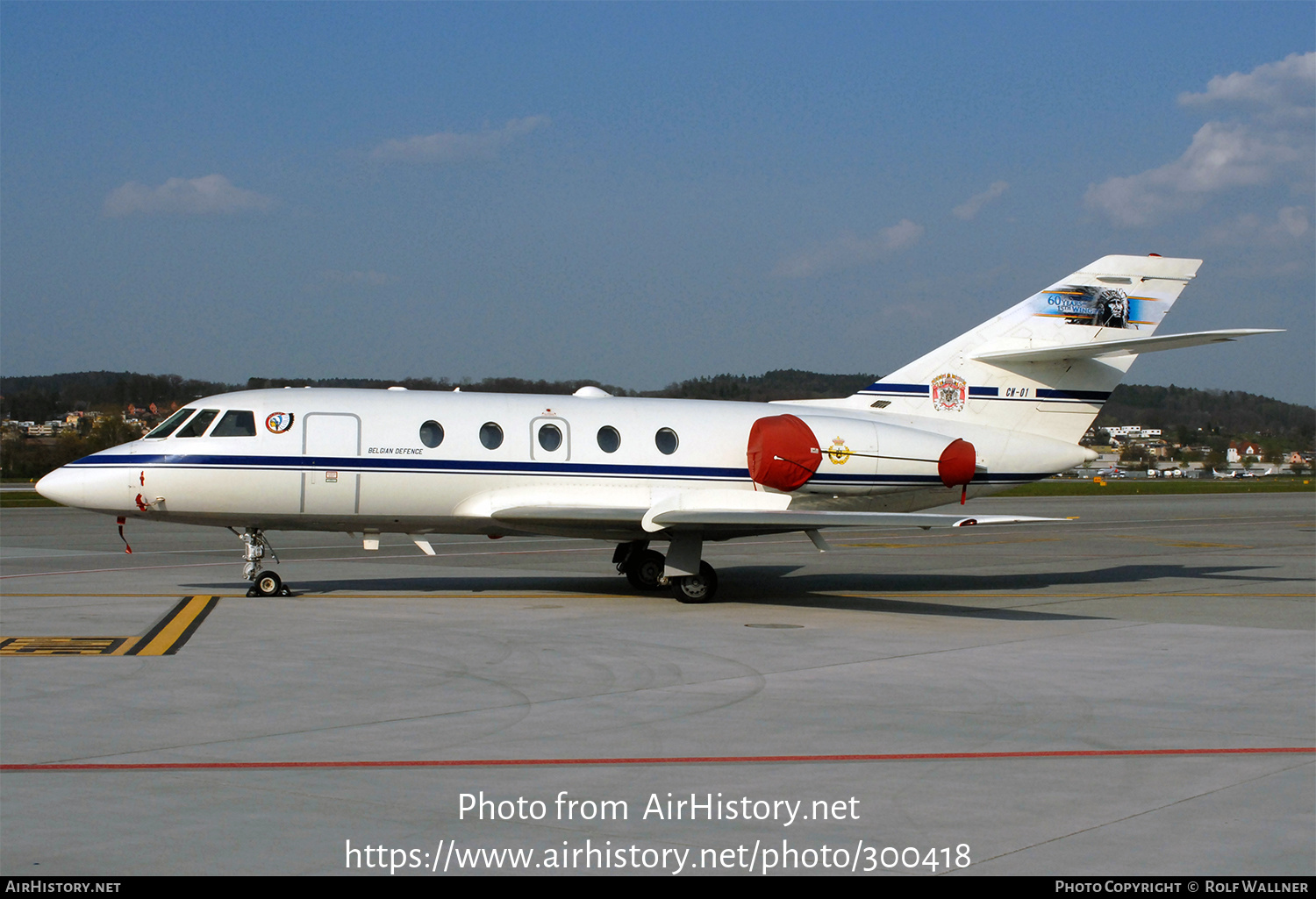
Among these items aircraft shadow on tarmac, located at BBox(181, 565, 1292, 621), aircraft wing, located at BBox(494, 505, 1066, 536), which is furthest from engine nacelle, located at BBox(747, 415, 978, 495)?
aircraft shadow on tarmac, located at BBox(181, 565, 1292, 621)

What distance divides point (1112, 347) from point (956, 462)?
318cm

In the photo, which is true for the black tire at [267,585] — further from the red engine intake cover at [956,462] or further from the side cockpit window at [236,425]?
the red engine intake cover at [956,462]

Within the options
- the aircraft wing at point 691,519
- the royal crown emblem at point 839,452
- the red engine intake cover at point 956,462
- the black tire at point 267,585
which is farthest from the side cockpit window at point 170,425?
the red engine intake cover at point 956,462

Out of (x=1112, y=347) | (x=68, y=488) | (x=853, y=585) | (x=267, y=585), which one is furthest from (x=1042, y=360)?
(x=68, y=488)

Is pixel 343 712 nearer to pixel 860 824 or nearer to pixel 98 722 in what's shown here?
pixel 98 722

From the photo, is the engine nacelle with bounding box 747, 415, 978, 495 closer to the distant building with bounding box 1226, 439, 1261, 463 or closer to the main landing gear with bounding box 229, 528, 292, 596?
the main landing gear with bounding box 229, 528, 292, 596

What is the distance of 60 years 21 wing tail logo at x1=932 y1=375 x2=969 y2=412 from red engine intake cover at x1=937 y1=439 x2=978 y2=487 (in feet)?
3.77

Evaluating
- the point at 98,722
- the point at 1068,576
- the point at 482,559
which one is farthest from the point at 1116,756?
the point at 482,559

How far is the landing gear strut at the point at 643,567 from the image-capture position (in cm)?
1962

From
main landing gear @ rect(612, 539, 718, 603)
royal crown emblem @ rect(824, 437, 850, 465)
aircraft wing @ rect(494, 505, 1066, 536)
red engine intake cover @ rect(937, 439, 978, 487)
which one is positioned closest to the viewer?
aircraft wing @ rect(494, 505, 1066, 536)

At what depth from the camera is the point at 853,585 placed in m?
21.0

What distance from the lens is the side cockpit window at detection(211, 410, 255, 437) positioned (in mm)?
17312

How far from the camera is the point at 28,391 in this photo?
7631 cm

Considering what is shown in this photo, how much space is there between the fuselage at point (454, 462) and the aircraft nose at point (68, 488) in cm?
3
